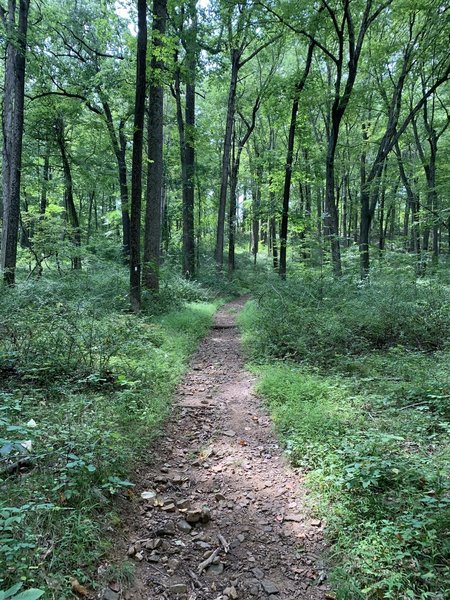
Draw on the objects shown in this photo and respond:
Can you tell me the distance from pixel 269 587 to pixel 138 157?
8540 millimetres

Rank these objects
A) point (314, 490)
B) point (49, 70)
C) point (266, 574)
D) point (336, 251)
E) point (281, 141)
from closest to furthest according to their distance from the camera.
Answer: point (266, 574)
point (314, 490)
point (336, 251)
point (49, 70)
point (281, 141)

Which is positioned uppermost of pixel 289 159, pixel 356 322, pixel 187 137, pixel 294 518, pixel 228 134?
pixel 228 134

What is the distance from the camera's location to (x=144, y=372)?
17.4 feet

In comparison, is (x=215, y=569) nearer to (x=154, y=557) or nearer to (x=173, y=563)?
(x=173, y=563)

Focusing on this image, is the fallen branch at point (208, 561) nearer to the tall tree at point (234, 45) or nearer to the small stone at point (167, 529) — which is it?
the small stone at point (167, 529)

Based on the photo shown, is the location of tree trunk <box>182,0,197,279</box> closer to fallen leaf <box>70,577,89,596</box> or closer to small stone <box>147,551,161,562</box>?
small stone <box>147,551,161,562</box>

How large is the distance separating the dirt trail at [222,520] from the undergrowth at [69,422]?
0.26 m

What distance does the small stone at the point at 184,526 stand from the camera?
9.45 ft

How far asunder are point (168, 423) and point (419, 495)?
2.90 meters

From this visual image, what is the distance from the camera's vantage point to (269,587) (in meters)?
2.38

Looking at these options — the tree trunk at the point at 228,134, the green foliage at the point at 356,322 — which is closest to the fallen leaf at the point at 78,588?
the green foliage at the point at 356,322

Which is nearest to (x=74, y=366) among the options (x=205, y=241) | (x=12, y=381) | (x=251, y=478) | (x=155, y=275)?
(x=12, y=381)

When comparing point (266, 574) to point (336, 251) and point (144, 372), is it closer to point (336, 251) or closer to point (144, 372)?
point (144, 372)

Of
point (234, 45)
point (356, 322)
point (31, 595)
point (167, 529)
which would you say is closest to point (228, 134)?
point (234, 45)
